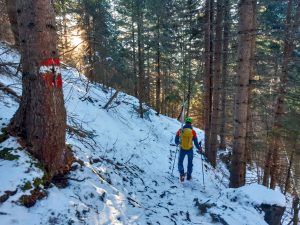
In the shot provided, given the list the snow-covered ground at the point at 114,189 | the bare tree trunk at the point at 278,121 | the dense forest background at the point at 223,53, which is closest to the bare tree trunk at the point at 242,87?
the dense forest background at the point at 223,53

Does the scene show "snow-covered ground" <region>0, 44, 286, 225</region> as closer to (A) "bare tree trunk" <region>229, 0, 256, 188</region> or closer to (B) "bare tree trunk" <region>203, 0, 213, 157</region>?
(A) "bare tree trunk" <region>229, 0, 256, 188</region>

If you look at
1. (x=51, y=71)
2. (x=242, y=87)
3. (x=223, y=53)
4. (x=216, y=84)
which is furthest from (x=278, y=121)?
(x=51, y=71)

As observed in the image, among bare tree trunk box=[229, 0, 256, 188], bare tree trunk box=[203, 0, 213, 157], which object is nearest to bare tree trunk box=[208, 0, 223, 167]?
bare tree trunk box=[203, 0, 213, 157]

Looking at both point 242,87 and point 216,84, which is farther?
point 216,84

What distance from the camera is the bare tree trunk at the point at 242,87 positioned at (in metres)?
7.60

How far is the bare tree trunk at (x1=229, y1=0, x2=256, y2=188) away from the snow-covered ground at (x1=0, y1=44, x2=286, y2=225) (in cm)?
117

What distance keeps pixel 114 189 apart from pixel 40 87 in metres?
2.64

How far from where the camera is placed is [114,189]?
5.99 meters

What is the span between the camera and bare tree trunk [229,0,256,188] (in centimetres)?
760

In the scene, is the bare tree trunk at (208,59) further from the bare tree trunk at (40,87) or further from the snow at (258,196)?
the bare tree trunk at (40,87)

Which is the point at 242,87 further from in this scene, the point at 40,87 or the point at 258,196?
the point at 40,87

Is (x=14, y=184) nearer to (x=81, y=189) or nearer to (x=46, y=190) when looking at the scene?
(x=46, y=190)

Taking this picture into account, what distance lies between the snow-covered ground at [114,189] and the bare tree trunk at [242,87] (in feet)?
3.84

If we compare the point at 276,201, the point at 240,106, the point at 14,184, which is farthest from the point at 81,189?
the point at 240,106
